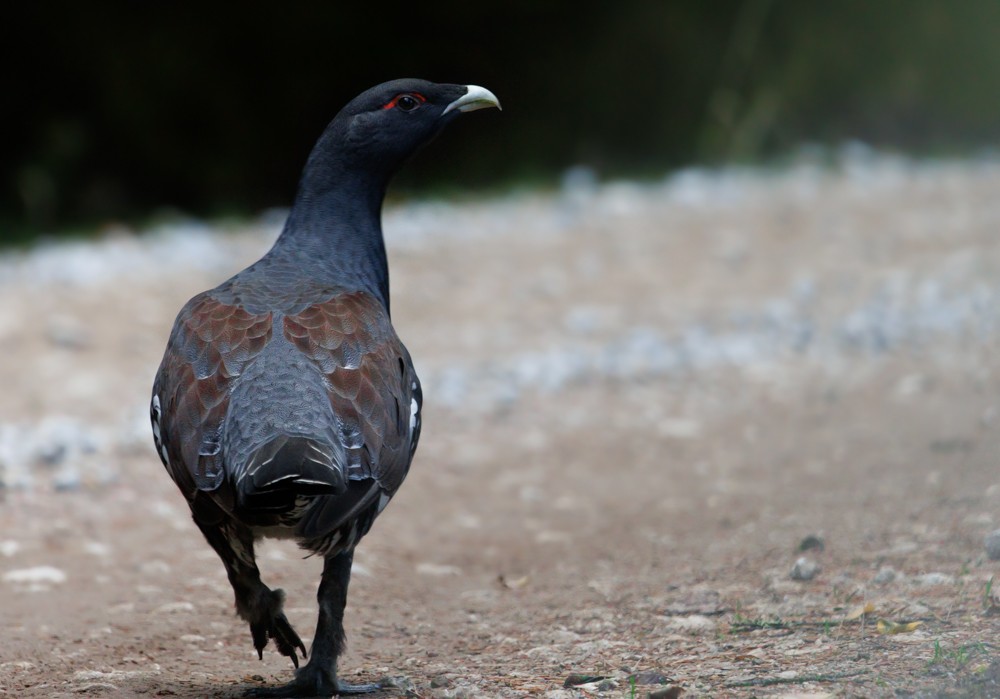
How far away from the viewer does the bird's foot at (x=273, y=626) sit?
161 inches

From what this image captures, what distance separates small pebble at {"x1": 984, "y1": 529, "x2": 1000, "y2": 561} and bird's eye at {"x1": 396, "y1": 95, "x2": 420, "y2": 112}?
8.63 ft

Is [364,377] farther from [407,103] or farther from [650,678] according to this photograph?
[407,103]

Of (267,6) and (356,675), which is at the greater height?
(267,6)

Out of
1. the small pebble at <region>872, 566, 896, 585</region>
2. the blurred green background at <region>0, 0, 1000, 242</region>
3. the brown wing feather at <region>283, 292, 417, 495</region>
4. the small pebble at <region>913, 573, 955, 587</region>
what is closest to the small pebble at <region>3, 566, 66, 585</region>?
the brown wing feather at <region>283, 292, 417, 495</region>

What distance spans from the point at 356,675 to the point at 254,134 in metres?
12.1

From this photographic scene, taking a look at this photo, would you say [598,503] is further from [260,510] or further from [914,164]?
[914,164]

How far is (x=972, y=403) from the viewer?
7090 millimetres

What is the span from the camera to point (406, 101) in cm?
516

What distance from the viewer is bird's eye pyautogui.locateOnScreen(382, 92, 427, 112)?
5.13 m

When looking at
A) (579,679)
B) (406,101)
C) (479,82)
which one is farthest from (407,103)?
(479,82)

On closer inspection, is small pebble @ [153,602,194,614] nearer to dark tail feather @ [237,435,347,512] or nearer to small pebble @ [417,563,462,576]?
small pebble @ [417,563,462,576]

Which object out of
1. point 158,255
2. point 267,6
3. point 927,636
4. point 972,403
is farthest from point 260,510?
point 267,6

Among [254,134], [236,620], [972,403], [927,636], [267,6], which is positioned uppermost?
[267,6]

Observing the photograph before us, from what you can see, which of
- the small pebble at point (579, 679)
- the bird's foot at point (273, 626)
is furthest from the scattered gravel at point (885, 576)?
the bird's foot at point (273, 626)
